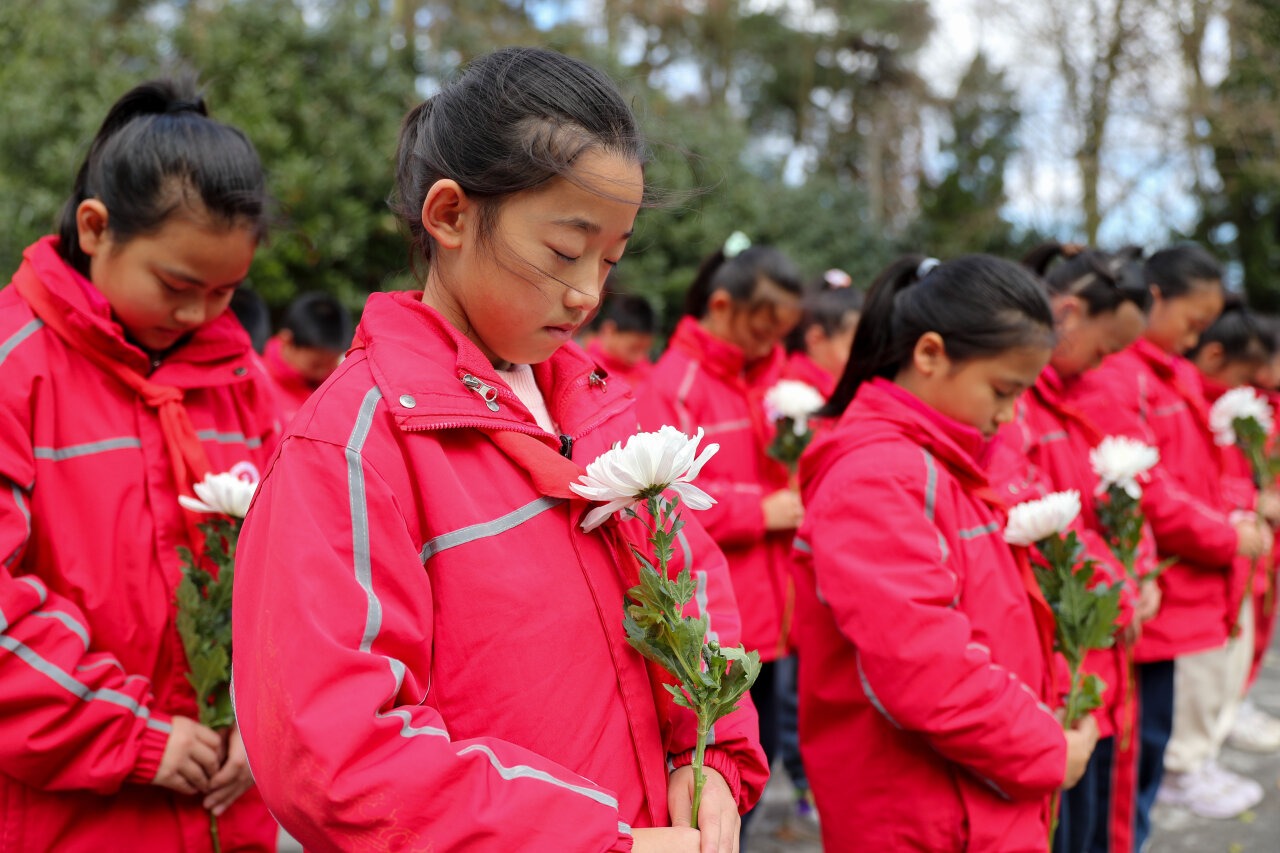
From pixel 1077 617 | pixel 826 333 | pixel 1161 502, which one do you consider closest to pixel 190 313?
pixel 1077 617

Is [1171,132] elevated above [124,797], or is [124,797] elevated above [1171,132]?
[1171,132]

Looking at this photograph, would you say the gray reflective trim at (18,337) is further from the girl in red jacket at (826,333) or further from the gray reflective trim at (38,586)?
the girl in red jacket at (826,333)

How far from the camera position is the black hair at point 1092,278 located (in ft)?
14.8

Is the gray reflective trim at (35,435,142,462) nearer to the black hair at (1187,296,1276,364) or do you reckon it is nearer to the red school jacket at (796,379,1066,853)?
the red school jacket at (796,379,1066,853)

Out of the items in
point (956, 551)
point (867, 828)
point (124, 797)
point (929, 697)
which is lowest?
point (867, 828)

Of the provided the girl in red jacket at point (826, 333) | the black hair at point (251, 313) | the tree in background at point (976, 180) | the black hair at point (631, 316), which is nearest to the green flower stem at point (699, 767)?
the black hair at point (251, 313)

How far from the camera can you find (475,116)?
5.47ft

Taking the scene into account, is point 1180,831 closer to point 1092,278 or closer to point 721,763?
point 1092,278

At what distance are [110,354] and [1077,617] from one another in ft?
8.26

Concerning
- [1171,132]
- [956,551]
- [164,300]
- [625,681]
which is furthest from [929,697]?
[1171,132]

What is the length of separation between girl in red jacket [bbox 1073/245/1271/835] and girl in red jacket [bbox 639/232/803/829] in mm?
1358

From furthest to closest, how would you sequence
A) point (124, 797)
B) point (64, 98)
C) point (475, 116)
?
point (64, 98) < point (124, 797) < point (475, 116)

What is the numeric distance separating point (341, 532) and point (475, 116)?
0.70 meters

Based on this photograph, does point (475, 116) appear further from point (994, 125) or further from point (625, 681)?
point (994, 125)
